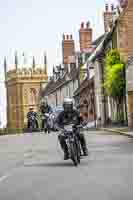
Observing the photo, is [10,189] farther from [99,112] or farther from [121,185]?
[99,112]

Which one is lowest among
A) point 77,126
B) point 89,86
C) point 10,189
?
point 10,189

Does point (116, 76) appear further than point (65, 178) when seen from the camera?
Yes

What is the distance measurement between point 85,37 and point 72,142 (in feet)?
221

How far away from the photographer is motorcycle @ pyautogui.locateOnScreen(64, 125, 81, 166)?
16.4m

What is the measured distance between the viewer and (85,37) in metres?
83.1

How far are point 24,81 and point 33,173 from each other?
159440mm

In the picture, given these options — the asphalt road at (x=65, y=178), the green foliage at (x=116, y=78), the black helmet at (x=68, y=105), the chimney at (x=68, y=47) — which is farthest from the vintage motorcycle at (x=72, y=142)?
the chimney at (x=68, y=47)

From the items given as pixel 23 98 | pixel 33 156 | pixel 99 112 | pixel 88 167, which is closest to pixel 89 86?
pixel 99 112

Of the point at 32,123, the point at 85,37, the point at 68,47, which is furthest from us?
the point at 68,47

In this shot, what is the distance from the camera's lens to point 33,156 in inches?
816

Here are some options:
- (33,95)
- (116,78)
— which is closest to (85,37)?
(116,78)

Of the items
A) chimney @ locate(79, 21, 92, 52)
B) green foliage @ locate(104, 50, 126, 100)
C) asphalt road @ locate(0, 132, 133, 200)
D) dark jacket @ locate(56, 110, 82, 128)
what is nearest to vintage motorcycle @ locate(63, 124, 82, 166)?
dark jacket @ locate(56, 110, 82, 128)

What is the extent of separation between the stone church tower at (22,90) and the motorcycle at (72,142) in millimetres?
149087

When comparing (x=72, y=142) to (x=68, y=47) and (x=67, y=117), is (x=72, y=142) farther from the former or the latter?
(x=68, y=47)
